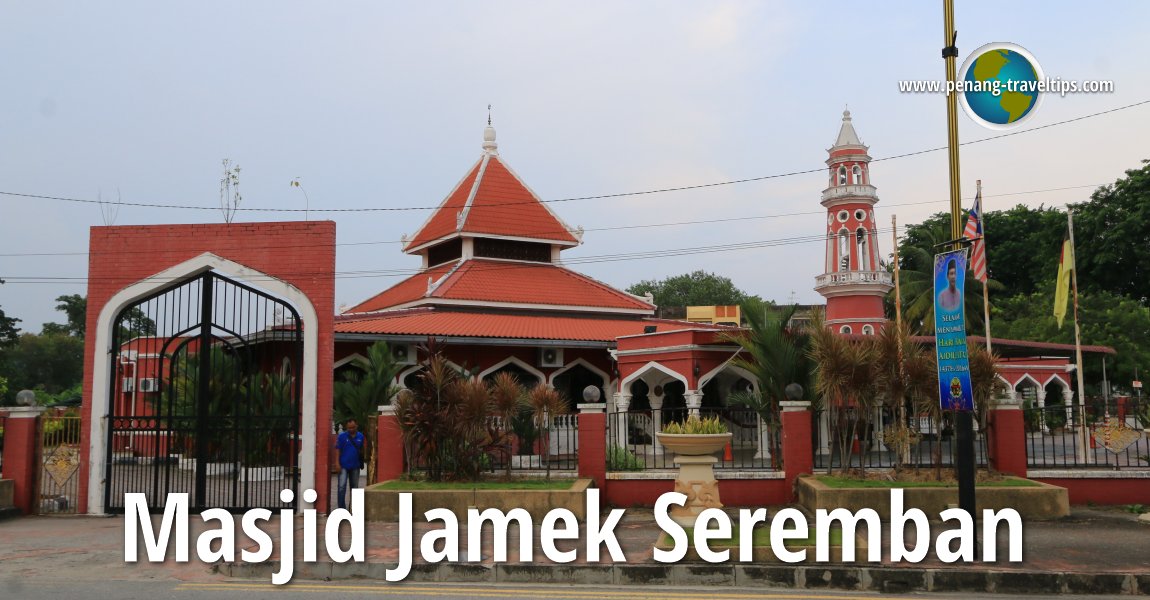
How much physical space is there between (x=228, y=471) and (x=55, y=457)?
3439mm

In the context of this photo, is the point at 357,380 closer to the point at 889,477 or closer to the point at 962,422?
the point at 889,477

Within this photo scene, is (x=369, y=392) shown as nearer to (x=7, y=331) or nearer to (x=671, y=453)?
(x=671, y=453)

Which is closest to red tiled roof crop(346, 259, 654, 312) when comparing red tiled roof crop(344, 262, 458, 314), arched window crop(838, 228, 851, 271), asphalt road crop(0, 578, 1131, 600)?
red tiled roof crop(344, 262, 458, 314)

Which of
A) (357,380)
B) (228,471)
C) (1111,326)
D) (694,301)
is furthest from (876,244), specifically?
(694,301)

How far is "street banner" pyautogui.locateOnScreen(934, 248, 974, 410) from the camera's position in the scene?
30.5ft

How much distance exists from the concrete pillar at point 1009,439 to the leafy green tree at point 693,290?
182ft

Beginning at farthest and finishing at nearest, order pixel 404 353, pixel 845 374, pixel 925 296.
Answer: pixel 925 296, pixel 404 353, pixel 845 374

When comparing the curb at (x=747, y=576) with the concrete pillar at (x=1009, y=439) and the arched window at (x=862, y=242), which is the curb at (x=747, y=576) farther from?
the arched window at (x=862, y=242)

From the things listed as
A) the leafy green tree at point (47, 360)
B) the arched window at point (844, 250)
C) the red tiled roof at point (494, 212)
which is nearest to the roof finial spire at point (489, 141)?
the red tiled roof at point (494, 212)

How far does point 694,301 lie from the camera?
7000 centimetres

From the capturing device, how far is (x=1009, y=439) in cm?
1327

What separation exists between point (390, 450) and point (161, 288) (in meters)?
4.03

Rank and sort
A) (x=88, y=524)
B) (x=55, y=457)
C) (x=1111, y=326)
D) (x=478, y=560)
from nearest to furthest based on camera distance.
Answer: (x=478, y=560)
(x=88, y=524)
(x=55, y=457)
(x=1111, y=326)

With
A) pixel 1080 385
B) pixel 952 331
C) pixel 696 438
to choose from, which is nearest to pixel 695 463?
pixel 696 438
